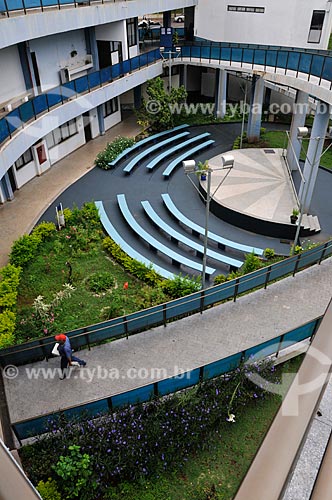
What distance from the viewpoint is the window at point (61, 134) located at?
74.1 feet

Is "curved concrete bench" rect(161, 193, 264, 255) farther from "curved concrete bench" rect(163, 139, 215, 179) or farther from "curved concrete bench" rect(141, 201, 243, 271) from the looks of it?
"curved concrete bench" rect(163, 139, 215, 179)

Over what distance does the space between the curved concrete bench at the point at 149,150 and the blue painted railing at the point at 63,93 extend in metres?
4.33

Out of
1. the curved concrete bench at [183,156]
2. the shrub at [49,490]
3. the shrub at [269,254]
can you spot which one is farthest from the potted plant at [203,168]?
the shrub at [49,490]

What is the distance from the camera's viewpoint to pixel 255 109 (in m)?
24.6

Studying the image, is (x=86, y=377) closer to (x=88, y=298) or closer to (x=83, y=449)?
(x=83, y=449)

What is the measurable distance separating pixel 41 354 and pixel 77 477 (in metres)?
3.13

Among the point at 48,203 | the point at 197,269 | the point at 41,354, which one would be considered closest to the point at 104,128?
the point at 48,203

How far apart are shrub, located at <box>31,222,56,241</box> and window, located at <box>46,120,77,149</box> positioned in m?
7.34

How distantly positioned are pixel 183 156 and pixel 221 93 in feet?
24.1

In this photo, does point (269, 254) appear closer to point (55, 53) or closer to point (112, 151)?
point (112, 151)

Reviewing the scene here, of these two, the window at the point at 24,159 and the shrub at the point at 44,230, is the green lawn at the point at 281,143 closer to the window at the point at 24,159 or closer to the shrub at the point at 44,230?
the window at the point at 24,159

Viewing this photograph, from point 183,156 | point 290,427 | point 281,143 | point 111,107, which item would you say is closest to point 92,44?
point 111,107

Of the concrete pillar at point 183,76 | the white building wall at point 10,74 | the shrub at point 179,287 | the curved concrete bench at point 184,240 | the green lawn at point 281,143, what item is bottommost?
the green lawn at point 281,143

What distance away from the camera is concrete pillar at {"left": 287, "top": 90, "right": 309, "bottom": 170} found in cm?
2038
